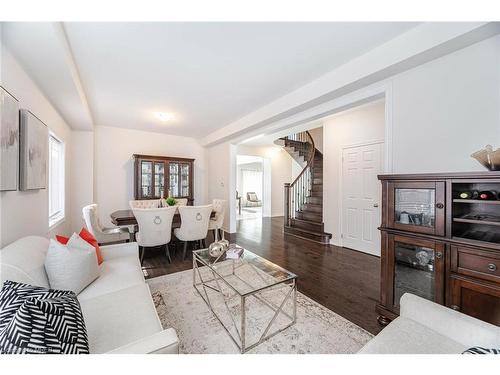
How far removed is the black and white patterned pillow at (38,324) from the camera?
698mm

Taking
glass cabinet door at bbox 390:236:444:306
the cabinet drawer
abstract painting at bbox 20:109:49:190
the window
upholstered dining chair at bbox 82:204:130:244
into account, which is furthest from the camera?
the window

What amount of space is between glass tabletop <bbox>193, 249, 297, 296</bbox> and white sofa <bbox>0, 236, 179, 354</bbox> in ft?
2.15

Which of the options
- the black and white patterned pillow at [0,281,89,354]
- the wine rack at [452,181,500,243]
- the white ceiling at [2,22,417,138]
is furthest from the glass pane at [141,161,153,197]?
the wine rack at [452,181,500,243]

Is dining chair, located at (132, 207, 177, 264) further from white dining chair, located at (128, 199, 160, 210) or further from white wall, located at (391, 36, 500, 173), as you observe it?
white wall, located at (391, 36, 500, 173)

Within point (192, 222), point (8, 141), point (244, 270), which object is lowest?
point (244, 270)

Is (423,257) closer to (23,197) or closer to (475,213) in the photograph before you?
(475,213)

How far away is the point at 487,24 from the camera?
145cm

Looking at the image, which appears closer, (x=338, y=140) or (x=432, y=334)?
(x=432, y=334)

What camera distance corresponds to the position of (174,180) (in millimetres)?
5191

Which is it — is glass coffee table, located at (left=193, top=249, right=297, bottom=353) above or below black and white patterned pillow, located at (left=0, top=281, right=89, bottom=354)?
below

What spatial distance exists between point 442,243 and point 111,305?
231cm

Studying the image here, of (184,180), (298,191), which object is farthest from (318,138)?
(184,180)

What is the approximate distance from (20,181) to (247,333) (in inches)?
90.5

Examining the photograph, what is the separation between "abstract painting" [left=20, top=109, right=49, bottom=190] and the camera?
186cm
